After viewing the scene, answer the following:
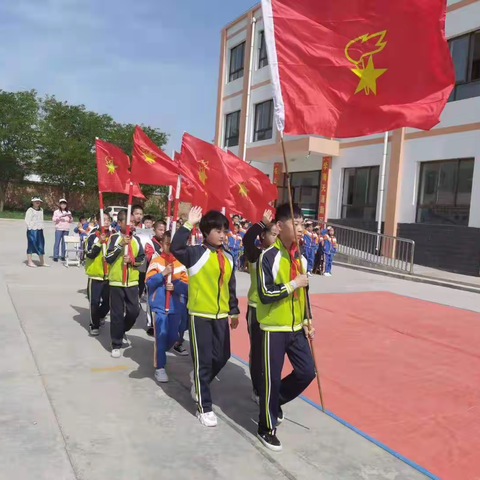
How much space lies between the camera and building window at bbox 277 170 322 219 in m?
24.1

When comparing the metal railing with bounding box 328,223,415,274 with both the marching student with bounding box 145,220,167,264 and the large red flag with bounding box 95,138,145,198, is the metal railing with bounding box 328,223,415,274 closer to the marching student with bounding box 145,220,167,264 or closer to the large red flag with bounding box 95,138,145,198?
the large red flag with bounding box 95,138,145,198

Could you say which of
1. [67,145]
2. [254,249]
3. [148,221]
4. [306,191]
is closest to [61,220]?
[148,221]

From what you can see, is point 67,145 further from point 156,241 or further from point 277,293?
point 277,293

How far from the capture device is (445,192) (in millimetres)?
17078

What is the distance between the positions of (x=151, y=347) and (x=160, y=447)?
270 centimetres

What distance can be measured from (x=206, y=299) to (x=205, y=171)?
1913mm

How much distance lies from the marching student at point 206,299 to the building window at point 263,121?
21090 mm

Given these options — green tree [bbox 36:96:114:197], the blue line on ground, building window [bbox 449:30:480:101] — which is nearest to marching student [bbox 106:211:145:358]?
the blue line on ground

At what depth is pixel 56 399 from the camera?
4273mm

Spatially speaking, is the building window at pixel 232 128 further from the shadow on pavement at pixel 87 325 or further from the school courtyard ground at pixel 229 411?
the school courtyard ground at pixel 229 411

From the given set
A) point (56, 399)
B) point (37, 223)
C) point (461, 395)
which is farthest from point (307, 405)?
point (37, 223)

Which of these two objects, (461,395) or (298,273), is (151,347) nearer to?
(298,273)

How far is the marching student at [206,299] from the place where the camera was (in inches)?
158

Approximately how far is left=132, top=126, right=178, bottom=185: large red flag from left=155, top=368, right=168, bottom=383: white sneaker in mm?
2503
